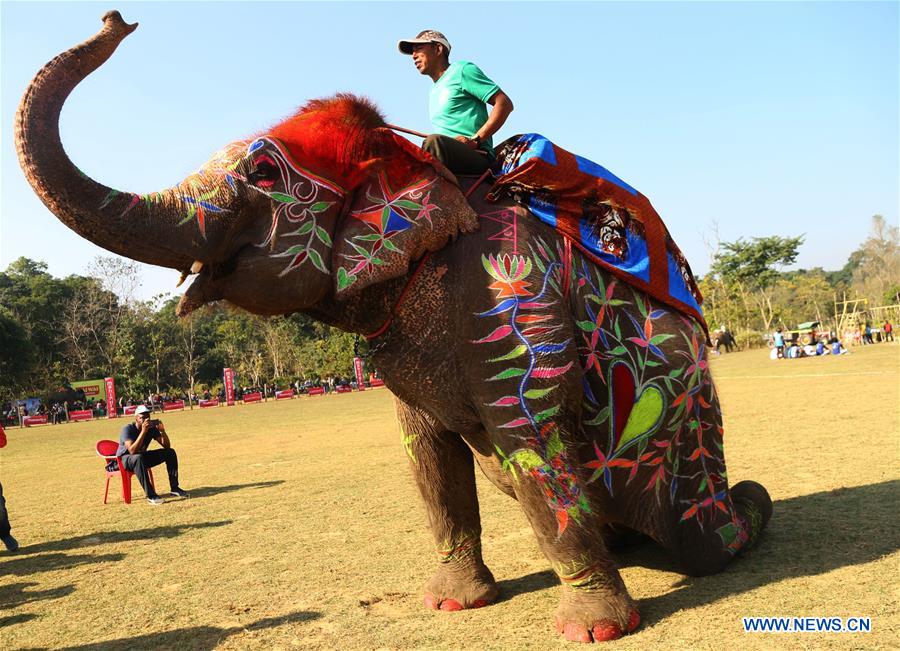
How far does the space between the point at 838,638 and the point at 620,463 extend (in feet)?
4.13

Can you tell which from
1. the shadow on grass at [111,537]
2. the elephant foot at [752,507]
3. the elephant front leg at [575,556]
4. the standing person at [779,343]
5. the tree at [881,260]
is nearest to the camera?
the elephant front leg at [575,556]

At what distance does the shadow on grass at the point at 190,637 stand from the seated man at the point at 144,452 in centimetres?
596

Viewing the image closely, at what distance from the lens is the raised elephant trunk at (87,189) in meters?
2.80

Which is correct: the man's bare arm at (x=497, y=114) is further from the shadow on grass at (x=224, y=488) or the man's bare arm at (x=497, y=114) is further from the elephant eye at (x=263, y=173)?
A: the shadow on grass at (x=224, y=488)

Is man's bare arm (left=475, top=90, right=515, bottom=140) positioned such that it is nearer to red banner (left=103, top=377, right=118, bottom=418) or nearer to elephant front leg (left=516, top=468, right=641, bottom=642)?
elephant front leg (left=516, top=468, right=641, bottom=642)

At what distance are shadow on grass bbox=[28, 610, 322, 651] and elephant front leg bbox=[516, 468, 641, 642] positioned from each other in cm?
163

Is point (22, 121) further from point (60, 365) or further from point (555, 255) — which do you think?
point (60, 365)

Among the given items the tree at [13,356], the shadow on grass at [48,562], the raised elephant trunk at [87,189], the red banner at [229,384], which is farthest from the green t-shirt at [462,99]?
the tree at [13,356]

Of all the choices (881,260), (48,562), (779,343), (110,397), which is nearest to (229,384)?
(110,397)

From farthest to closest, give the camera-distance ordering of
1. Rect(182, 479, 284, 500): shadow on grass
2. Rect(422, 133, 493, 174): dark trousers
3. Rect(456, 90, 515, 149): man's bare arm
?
1. Rect(182, 479, 284, 500): shadow on grass
2. Rect(456, 90, 515, 149): man's bare arm
3. Rect(422, 133, 493, 174): dark trousers

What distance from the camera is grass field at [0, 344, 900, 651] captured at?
3.66 metres

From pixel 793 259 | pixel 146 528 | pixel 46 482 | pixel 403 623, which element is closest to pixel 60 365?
pixel 46 482

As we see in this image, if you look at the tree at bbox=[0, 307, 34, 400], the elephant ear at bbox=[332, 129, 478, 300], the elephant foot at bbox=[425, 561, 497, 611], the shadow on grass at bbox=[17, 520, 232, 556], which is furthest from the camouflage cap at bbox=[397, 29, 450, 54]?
the tree at bbox=[0, 307, 34, 400]

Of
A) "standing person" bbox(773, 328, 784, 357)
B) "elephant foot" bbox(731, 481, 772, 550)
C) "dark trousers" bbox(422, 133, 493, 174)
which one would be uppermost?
"dark trousers" bbox(422, 133, 493, 174)
